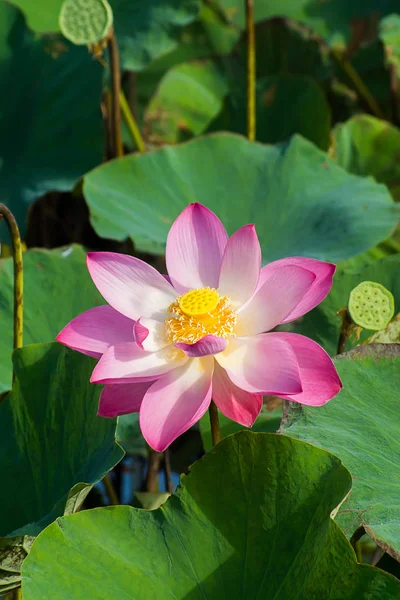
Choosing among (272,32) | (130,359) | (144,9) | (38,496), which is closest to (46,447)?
(38,496)

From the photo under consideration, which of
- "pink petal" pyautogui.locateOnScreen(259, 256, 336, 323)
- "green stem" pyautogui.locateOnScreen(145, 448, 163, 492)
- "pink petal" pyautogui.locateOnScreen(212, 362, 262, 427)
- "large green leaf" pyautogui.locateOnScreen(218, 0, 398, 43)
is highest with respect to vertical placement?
"large green leaf" pyautogui.locateOnScreen(218, 0, 398, 43)

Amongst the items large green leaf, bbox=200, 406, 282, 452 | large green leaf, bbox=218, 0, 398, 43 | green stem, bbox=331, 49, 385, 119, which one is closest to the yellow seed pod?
large green leaf, bbox=200, 406, 282, 452

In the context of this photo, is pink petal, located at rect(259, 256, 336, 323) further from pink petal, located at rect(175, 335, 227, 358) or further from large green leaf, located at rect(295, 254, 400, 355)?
large green leaf, located at rect(295, 254, 400, 355)

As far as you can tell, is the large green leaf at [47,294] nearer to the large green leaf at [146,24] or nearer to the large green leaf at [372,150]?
the large green leaf at [146,24]

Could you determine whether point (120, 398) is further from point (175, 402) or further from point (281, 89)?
point (281, 89)

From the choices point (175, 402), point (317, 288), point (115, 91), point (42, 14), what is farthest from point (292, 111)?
point (175, 402)

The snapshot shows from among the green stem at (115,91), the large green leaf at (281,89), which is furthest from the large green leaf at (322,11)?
the green stem at (115,91)
